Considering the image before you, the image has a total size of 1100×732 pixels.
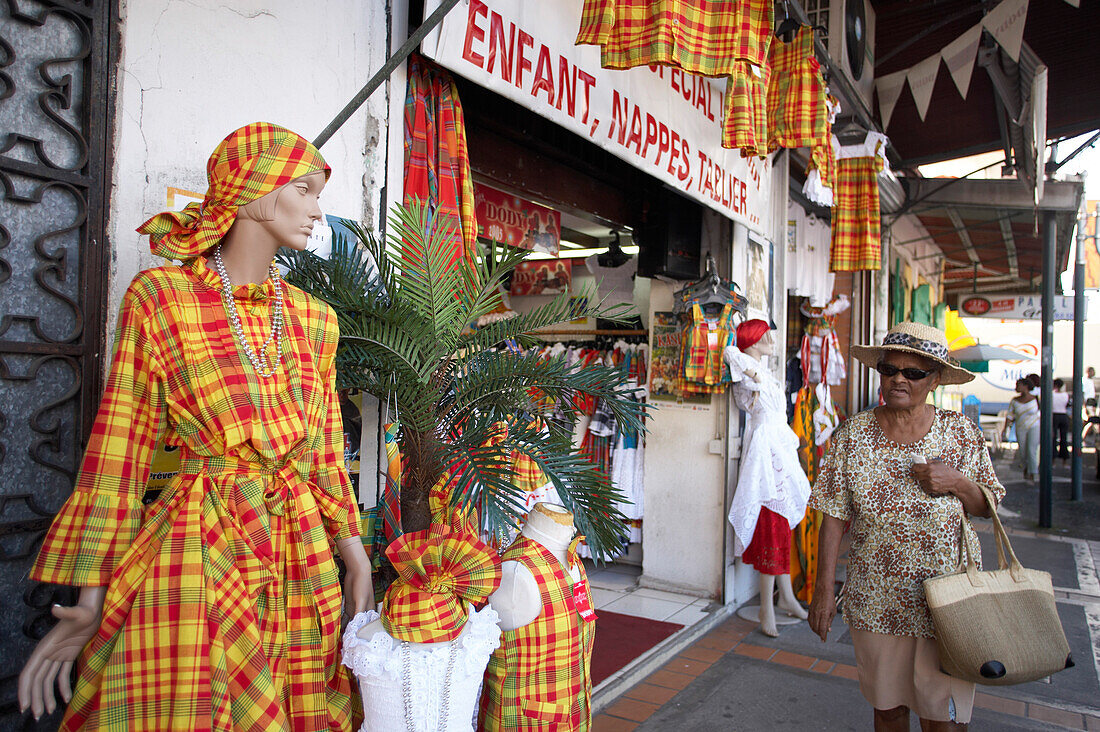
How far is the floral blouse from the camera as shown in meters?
2.59

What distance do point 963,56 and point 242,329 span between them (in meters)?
5.89

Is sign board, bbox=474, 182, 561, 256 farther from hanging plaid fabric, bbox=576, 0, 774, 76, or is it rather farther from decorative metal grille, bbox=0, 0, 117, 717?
decorative metal grille, bbox=0, 0, 117, 717

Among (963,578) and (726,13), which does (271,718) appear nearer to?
(963,578)

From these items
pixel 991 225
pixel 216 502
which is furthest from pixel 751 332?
pixel 991 225

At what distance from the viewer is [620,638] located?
4.63 m

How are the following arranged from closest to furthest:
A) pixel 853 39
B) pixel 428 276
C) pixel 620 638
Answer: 1. pixel 428 276
2. pixel 620 638
3. pixel 853 39

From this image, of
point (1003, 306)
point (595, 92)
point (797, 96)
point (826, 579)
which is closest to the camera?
point (826, 579)

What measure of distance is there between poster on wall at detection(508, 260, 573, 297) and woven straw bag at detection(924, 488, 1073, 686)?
4.58m

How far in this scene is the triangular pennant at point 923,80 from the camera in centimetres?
604

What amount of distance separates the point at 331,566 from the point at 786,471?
12.8 ft

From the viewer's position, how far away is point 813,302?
23.0 ft

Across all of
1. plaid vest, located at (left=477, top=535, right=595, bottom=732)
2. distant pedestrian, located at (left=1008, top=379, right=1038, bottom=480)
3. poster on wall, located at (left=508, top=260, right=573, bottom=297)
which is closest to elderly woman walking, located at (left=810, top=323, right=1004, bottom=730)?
plaid vest, located at (left=477, top=535, right=595, bottom=732)

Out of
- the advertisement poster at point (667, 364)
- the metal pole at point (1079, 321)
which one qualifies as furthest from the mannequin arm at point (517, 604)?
the metal pole at point (1079, 321)

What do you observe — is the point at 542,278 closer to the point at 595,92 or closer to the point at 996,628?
the point at 595,92
